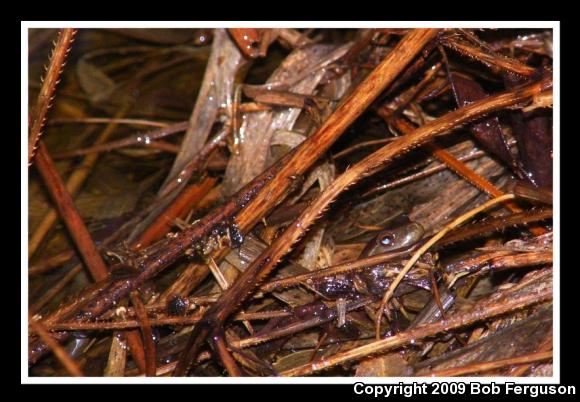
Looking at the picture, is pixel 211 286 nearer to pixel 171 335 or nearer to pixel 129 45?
pixel 171 335

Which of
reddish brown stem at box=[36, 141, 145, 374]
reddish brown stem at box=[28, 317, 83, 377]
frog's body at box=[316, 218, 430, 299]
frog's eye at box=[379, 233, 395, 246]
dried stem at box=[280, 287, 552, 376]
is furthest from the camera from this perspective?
reddish brown stem at box=[36, 141, 145, 374]

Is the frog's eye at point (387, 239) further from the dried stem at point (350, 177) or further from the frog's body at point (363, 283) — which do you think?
the dried stem at point (350, 177)

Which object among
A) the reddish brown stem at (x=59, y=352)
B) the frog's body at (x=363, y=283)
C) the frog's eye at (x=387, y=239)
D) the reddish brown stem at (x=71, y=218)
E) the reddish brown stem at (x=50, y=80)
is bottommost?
the reddish brown stem at (x=59, y=352)

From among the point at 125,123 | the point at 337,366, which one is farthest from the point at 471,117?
the point at 125,123

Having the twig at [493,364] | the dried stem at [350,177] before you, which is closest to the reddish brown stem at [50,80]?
the dried stem at [350,177]

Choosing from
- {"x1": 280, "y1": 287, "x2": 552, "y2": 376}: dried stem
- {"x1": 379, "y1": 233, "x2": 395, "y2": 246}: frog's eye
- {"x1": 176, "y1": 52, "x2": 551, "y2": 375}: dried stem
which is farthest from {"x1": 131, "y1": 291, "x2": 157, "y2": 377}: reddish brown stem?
{"x1": 379, "y1": 233, "x2": 395, "y2": 246}: frog's eye

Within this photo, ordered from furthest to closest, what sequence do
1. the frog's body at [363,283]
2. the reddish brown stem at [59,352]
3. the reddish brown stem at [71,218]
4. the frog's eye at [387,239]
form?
the reddish brown stem at [71,218], the frog's eye at [387,239], the frog's body at [363,283], the reddish brown stem at [59,352]

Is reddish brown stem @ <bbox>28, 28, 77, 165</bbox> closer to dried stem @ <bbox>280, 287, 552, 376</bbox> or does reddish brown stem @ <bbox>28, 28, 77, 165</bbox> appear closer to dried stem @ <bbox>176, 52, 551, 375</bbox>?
dried stem @ <bbox>176, 52, 551, 375</bbox>

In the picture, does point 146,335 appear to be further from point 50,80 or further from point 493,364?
point 493,364
